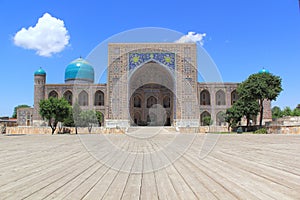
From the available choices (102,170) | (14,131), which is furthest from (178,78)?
(102,170)

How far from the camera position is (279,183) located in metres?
2.84

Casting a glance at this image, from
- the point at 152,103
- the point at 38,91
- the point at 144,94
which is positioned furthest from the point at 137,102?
the point at 38,91

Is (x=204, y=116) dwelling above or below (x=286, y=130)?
above

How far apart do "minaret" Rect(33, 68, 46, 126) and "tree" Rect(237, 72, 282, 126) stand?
79.1 ft

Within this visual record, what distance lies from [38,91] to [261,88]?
85.1ft

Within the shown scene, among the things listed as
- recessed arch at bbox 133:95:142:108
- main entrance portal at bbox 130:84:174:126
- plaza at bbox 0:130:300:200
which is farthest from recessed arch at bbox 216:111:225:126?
plaza at bbox 0:130:300:200

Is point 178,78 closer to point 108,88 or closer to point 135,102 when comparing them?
point 108,88

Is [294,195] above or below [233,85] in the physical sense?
below

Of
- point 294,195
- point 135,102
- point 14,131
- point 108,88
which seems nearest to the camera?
point 294,195

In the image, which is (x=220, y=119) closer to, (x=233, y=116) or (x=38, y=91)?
(x=233, y=116)

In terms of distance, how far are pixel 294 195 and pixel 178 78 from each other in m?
25.8

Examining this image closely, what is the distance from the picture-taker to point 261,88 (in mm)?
22125

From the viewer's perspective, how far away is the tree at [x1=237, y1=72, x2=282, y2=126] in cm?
2205

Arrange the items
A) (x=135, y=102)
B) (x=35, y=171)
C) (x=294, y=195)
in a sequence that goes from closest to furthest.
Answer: (x=294, y=195), (x=35, y=171), (x=135, y=102)
